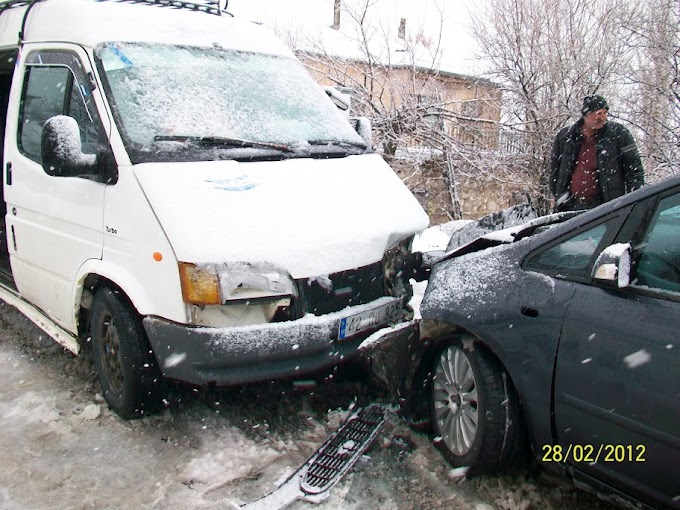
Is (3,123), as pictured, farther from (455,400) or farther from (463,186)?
(463,186)

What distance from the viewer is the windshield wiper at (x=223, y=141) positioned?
3400mm

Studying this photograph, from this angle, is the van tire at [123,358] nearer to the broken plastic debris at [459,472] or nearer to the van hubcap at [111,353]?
the van hubcap at [111,353]

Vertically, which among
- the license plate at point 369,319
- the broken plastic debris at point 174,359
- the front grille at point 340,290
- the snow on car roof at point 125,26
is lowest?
the broken plastic debris at point 174,359

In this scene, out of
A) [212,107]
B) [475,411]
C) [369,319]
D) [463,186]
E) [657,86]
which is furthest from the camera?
[463,186]

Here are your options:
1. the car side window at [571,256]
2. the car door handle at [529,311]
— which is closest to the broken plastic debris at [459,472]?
the car door handle at [529,311]

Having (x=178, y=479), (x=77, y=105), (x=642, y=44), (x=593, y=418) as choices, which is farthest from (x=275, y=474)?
(x=642, y=44)

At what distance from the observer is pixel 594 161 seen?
499cm

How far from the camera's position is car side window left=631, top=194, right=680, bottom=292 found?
2307 mm

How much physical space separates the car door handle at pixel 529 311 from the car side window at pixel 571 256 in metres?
0.18

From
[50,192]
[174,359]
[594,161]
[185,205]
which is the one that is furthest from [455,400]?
[594,161]

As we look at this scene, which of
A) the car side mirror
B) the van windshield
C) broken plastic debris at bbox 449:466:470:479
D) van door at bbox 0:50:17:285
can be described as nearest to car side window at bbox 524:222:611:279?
the car side mirror

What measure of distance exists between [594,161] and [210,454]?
3.72 m

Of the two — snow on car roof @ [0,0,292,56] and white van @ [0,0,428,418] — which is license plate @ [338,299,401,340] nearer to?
white van @ [0,0,428,418]

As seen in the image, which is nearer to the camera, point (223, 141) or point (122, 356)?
point (122, 356)
